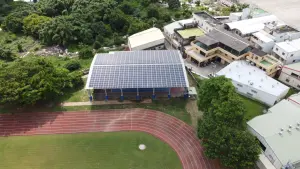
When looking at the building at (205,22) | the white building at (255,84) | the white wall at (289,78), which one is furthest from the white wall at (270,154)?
the building at (205,22)

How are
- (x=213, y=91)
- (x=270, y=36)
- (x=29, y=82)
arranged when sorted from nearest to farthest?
(x=213, y=91), (x=29, y=82), (x=270, y=36)

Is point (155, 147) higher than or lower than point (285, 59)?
lower

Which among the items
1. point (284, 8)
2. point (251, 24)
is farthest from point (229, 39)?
point (284, 8)

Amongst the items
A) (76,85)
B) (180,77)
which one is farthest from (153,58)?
(76,85)

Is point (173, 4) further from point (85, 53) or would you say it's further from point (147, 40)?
point (85, 53)

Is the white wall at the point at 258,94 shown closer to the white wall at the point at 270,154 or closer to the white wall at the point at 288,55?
the white wall at the point at 288,55

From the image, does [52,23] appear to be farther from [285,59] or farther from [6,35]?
[285,59]
